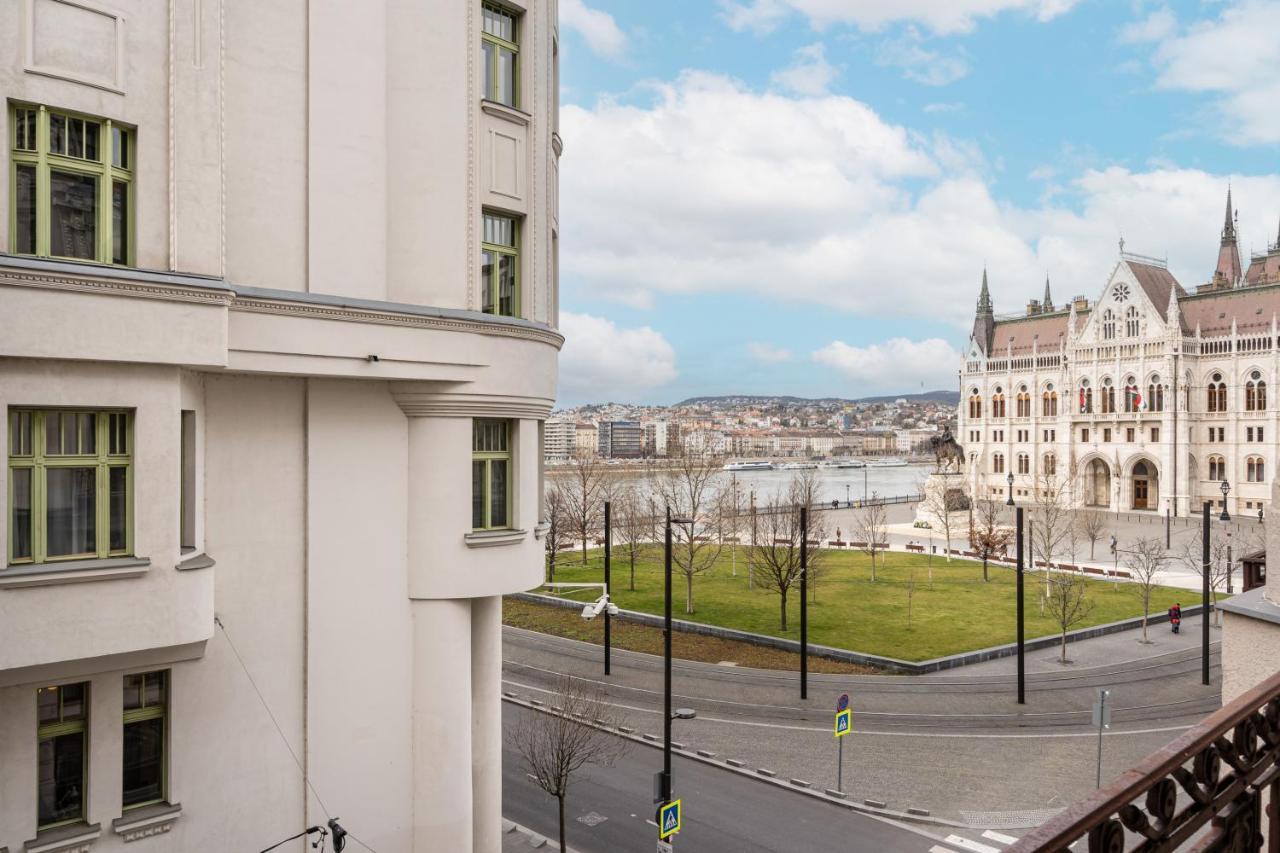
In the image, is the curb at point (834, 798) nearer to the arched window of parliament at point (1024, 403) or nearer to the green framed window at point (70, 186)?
the green framed window at point (70, 186)

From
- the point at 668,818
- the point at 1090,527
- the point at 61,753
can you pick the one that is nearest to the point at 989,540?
the point at 1090,527

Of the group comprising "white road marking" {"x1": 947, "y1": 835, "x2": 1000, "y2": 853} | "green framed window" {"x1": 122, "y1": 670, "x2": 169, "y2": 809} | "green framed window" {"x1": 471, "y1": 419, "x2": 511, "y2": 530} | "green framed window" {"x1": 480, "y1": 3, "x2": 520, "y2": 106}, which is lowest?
"white road marking" {"x1": 947, "y1": 835, "x2": 1000, "y2": 853}

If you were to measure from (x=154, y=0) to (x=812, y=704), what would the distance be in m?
22.7

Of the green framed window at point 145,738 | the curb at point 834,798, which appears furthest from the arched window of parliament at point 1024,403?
the green framed window at point 145,738

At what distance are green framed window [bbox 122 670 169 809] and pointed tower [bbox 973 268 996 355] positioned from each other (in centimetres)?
10187

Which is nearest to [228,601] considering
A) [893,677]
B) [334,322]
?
[334,322]

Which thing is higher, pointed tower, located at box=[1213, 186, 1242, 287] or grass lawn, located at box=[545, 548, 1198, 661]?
pointed tower, located at box=[1213, 186, 1242, 287]

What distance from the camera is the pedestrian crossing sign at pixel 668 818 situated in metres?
13.9

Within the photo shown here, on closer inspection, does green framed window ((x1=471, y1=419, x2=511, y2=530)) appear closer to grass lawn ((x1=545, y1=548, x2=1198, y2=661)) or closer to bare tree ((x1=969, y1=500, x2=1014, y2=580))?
grass lawn ((x1=545, y1=548, x2=1198, y2=661))

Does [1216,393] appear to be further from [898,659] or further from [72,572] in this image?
[72,572]

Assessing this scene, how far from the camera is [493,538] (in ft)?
38.9

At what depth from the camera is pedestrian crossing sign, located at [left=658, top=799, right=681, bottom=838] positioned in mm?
13877

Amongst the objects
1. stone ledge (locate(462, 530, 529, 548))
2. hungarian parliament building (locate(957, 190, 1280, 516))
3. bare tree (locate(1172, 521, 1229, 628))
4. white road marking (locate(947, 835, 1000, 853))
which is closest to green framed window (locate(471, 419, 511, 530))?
stone ledge (locate(462, 530, 529, 548))

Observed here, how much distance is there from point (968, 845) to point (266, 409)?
47.9 ft
